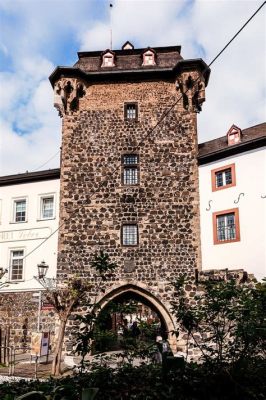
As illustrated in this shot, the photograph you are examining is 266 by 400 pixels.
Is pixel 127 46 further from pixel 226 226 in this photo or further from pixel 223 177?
pixel 226 226

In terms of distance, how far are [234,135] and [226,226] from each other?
402cm

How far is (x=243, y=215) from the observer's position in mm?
16172

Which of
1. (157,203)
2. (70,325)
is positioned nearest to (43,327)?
(70,325)

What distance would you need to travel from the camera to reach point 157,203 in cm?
1744

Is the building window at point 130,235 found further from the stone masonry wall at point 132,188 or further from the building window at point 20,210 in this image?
the building window at point 20,210

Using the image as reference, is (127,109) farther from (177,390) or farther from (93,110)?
(177,390)

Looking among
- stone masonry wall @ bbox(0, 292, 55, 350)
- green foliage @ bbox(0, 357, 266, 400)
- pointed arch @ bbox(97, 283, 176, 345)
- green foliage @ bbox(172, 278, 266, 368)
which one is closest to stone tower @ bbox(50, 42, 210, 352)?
pointed arch @ bbox(97, 283, 176, 345)

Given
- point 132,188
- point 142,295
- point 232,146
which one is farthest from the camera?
point 132,188

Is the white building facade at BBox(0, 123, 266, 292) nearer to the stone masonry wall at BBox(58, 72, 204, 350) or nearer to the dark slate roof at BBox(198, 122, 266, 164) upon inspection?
the dark slate roof at BBox(198, 122, 266, 164)

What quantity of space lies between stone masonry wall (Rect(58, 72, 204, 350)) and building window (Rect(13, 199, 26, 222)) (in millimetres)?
3657

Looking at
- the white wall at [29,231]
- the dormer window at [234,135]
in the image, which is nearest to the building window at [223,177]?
the dormer window at [234,135]

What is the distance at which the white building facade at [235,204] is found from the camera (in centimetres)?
1569

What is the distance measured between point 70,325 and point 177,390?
1193cm

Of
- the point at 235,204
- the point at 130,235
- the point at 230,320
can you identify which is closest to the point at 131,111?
the point at 130,235
